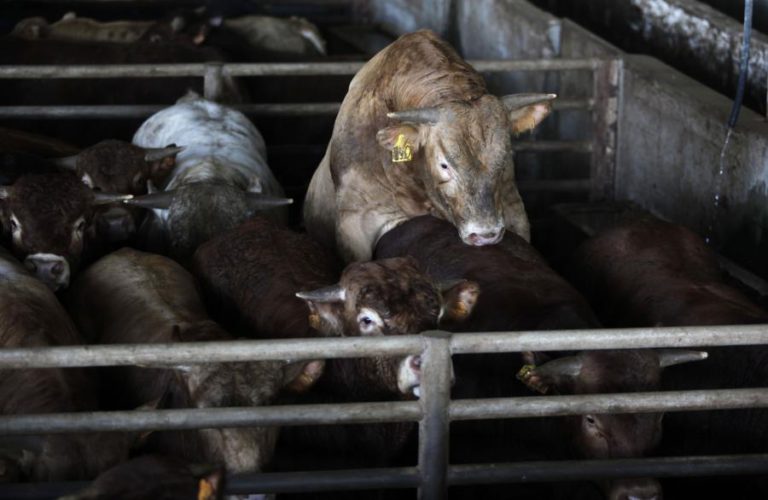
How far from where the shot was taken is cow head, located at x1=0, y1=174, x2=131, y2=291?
20.4 ft

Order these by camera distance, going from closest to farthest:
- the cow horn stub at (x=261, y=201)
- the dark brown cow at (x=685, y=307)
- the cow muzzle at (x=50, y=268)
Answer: the dark brown cow at (x=685, y=307), the cow muzzle at (x=50, y=268), the cow horn stub at (x=261, y=201)

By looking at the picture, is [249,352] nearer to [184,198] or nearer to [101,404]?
[101,404]

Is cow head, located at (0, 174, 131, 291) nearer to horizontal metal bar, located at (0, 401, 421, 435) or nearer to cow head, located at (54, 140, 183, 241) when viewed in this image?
cow head, located at (54, 140, 183, 241)

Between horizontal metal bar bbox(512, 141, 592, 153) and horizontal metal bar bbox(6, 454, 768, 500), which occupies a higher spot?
horizontal metal bar bbox(6, 454, 768, 500)

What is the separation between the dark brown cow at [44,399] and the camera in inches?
178

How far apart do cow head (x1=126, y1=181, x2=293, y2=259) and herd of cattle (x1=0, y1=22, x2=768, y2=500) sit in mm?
11

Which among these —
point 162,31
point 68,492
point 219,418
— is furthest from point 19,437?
point 162,31

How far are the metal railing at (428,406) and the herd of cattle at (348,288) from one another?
0.30 meters

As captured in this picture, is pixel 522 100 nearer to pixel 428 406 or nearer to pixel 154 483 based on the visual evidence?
pixel 428 406

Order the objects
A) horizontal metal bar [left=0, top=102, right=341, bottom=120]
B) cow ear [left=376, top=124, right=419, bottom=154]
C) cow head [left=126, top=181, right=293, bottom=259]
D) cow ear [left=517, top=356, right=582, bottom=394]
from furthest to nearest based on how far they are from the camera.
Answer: horizontal metal bar [left=0, top=102, right=341, bottom=120]
cow head [left=126, top=181, right=293, bottom=259]
cow ear [left=376, top=124, right=419, bottom=154]
cow ear [left=517, top=356, right=582, bottom=394]

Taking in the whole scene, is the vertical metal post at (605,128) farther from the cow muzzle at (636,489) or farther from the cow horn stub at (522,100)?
the cow muzzle at (636,489)

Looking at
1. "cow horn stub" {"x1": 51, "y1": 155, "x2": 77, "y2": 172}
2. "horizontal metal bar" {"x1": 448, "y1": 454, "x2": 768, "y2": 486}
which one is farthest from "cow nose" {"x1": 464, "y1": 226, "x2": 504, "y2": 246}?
"cow horn stub" {"x1": 51, "y1": 155, "x2": 77, "y2": 172}

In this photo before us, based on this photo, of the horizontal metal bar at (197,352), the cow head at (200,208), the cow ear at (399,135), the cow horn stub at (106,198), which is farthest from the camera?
the cow head at (200,208)

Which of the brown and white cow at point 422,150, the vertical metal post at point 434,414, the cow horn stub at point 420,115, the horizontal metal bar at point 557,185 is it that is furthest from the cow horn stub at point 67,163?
the vertical metal post at point 434,414
